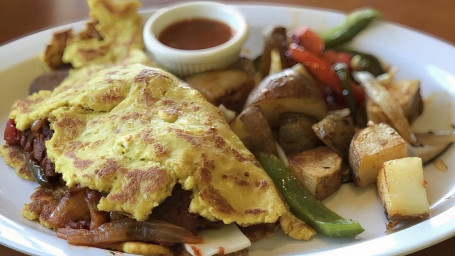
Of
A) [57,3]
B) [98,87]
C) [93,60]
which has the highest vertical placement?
[98,87]

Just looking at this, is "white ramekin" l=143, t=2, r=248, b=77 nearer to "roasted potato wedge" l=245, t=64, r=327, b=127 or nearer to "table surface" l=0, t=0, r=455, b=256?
"roasted potato wedge" l=245, t=64, r=327, b=127

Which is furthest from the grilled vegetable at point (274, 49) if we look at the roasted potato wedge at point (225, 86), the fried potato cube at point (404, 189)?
the fried potato cube at point (404, 189)

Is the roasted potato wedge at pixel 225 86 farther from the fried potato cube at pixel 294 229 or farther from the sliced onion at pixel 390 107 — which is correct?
the fried potato cube at pixel 294 229

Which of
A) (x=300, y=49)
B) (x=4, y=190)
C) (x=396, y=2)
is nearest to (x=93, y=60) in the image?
(x=4, y=190)

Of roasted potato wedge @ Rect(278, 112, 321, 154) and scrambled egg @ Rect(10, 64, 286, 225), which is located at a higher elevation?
scrambled egg @ Rect(10, 64, 286, 225)

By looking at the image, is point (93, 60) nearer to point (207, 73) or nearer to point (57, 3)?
point (207, 73)

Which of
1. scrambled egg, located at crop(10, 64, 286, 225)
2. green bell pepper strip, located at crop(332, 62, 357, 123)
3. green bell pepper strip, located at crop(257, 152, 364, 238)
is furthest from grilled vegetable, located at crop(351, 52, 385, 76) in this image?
scrambled egg, located at crop(10, 64, 286, 225)
